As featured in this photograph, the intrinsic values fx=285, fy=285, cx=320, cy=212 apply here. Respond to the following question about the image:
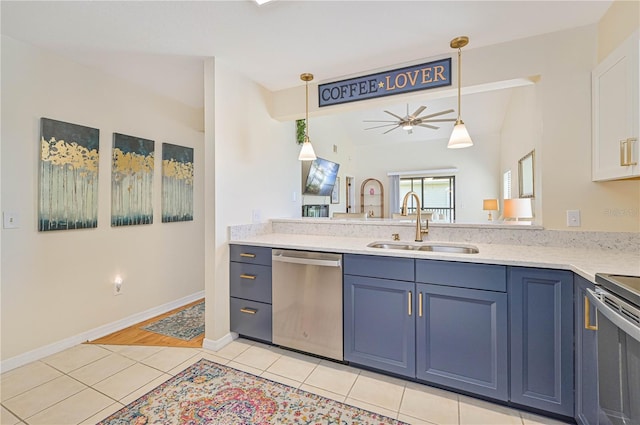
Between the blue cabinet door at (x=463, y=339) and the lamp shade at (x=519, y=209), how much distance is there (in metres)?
2.68

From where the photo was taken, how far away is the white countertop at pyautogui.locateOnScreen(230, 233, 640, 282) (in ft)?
4.56

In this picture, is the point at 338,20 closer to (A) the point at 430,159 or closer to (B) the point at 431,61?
(B) the point at 431,61

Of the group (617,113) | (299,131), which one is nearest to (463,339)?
(617,113)

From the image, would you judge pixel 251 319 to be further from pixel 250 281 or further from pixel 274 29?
pixel 274 29

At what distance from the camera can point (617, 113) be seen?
5.24 feet

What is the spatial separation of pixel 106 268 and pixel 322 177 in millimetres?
3691

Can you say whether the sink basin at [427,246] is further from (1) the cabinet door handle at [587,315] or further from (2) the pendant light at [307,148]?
(2) the pendant light at [307,148]

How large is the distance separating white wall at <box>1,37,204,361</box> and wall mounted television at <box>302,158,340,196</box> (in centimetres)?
206

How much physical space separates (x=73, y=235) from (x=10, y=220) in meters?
0.42

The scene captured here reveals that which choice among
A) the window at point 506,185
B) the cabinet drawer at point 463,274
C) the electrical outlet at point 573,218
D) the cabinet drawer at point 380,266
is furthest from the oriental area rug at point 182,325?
the window at point 506,185

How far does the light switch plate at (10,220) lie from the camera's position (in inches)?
77.5

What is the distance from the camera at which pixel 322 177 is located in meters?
5.48

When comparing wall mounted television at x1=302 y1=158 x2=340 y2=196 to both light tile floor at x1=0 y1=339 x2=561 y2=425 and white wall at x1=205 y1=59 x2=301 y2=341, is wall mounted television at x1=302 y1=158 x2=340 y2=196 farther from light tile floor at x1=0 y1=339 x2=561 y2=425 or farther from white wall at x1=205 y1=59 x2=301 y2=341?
light tile floor at x1=0 y1=339 x2=561 y2=425

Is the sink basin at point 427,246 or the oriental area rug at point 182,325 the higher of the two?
the sink basin at point 427,246
